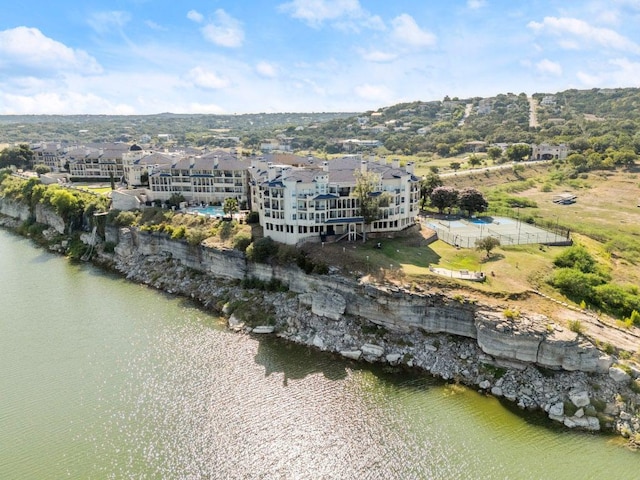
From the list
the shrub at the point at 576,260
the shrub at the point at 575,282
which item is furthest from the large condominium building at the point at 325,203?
the shrub at the point at 575,282

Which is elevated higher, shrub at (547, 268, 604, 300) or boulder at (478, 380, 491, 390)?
shrub at (547, 268, 604, 300)

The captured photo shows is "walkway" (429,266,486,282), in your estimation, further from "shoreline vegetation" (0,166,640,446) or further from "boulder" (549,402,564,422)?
"boulder" (549,402,564,422)

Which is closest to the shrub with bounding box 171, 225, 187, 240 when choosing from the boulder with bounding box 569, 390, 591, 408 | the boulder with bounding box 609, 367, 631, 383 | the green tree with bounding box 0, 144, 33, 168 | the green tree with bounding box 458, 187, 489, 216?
the green tree with bounding box 458, 187, 489, 216

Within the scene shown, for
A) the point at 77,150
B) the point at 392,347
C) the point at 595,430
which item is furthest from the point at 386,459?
the point at 77,150

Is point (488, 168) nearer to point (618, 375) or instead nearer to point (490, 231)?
point (490, 231)

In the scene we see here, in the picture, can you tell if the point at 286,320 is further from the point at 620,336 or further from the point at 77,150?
the point at 77,150

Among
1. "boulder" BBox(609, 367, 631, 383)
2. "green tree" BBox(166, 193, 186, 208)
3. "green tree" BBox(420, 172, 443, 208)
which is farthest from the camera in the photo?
"green tree" BBox(420, 172, 443, 208)
